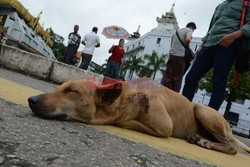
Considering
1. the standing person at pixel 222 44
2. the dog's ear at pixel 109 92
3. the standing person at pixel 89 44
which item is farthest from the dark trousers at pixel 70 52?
the dog's ear at pixel 109 92

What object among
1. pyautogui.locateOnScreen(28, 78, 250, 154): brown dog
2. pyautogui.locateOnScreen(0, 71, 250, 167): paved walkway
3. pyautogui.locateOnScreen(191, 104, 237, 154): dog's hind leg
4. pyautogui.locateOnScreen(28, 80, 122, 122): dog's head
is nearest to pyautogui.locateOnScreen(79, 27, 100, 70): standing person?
pyautogui.locateOnScreen(28, 78, 250, 154): brown dog

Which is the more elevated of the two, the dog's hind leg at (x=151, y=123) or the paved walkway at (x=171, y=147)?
the dog's hind leg at (x=151, y=123)

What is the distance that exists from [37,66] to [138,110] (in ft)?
19.6

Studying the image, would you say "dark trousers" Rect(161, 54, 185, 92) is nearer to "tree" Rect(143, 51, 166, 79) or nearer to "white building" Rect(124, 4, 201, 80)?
"white building" Rect(124, 4, 201, 80)

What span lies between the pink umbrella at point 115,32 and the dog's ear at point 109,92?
41.8 feet

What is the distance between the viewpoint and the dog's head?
93.4 inches

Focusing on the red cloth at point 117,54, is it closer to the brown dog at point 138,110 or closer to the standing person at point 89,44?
the standing person at point 89,44

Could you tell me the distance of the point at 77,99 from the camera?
8.52 ft

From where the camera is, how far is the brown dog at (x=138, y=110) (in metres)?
2.50

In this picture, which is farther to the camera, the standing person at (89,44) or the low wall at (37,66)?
the standing person at (89,44)

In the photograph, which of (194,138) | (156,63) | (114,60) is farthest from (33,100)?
(156,63)

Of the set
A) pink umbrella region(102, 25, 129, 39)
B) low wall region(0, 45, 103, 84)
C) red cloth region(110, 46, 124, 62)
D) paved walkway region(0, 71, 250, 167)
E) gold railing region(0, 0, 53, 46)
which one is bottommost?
paved walkway region(0, 71, 250, 167)

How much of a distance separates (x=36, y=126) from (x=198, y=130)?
2483 millimetres

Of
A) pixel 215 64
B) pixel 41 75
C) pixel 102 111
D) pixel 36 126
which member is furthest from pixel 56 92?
pixel 41 75
